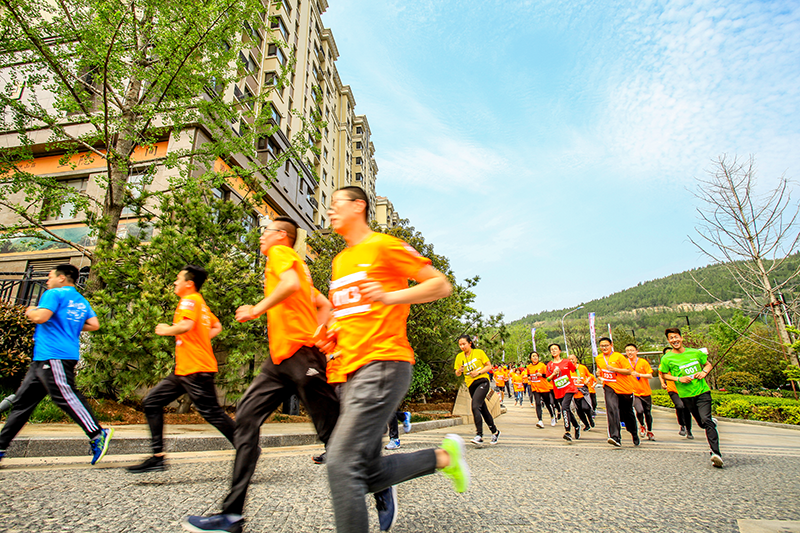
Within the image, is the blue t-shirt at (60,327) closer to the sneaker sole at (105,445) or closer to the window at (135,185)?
the sneaker sole at (105,445)

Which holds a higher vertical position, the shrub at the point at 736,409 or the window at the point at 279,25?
the window at the point at 279,25

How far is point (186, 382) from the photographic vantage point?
11.8 ft

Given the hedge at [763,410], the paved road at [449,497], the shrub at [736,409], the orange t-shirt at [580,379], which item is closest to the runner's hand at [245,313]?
the paved road at [449,497]

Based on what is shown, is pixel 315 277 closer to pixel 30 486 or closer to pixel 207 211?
pixel 207 211

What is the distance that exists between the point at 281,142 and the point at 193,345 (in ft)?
61.4

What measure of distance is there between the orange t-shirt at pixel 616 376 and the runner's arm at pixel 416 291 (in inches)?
270

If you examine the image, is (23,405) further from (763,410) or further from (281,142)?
(281,142)

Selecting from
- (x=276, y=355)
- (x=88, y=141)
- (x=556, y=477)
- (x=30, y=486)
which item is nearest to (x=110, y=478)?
(x=30, y=486)

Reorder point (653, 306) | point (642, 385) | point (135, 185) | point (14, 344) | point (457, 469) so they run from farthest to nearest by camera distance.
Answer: point (653, 306), point (135, 185), point (642, 385), point (14, 344), point (457, 469)

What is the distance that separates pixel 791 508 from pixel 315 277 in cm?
1101

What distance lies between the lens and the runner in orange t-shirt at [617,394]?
697 cm

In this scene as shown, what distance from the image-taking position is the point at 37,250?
48.7 ft

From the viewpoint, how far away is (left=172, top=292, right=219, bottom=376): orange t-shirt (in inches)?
142

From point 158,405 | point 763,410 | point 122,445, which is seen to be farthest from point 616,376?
point 763,410
